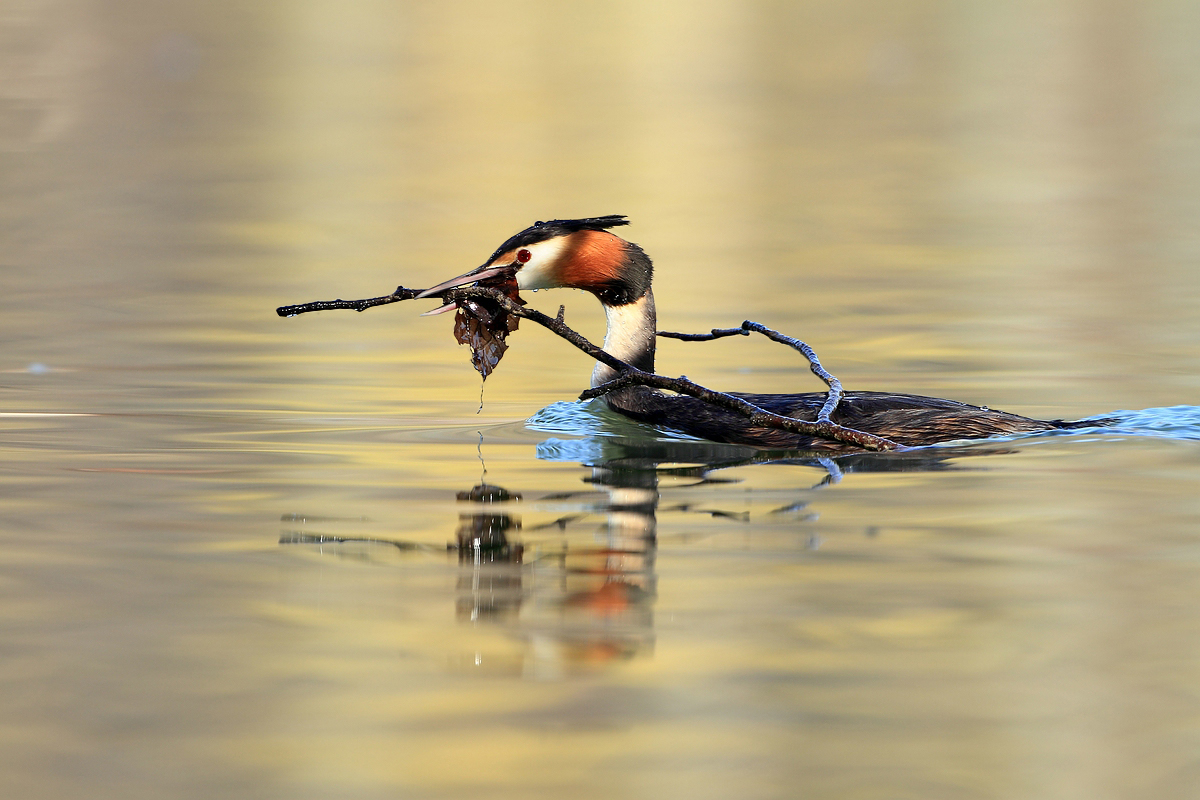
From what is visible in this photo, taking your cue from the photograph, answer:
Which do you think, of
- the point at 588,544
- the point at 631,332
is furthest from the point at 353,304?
the point at 631,332

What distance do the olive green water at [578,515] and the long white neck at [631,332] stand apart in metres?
0.39

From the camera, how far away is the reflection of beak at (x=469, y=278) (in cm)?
707

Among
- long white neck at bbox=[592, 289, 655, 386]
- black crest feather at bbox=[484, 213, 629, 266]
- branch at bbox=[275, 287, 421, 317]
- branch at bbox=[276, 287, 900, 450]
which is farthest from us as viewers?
long white neck at bbox=[592, 289, 655, 386]

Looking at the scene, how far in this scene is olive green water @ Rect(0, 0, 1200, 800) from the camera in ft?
12.4

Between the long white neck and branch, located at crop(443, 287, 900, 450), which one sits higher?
the long white neck

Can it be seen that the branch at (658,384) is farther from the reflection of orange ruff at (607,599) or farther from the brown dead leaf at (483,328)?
the reflection of orange ruff at (607,599)

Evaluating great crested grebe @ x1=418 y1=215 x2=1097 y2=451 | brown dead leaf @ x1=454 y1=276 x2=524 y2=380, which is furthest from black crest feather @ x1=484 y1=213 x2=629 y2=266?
brown dead leaf @ x1=454 y1=276 x2=524 y2=380

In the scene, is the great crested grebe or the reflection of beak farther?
the great crested grebe

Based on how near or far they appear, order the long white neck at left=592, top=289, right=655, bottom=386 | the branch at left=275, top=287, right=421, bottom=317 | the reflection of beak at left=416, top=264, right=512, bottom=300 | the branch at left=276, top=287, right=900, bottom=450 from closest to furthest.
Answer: the branch at left=275, top=287, right=421, bottom=317
the branch at left=276, top=287, right=900, bottom=450
the reflection of beak at left=416, top=264, right=512, bottom=300
the long white neck at left=592, top=289, right=655, bottom=386

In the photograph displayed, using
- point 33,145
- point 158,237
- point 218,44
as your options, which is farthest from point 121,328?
point 218,44

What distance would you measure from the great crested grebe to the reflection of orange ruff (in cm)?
238

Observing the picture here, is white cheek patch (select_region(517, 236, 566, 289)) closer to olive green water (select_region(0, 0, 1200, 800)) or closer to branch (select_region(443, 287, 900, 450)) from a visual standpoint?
branch (select_region(443, 287, 900, 450))

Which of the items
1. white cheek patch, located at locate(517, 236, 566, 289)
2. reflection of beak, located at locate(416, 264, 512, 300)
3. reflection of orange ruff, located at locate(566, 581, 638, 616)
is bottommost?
reflection of orange ruff, located at locate(566, 581, 638, 616)

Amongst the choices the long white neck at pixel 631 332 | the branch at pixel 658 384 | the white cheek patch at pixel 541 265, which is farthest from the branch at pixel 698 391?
the long white neck at pixel 631 332
